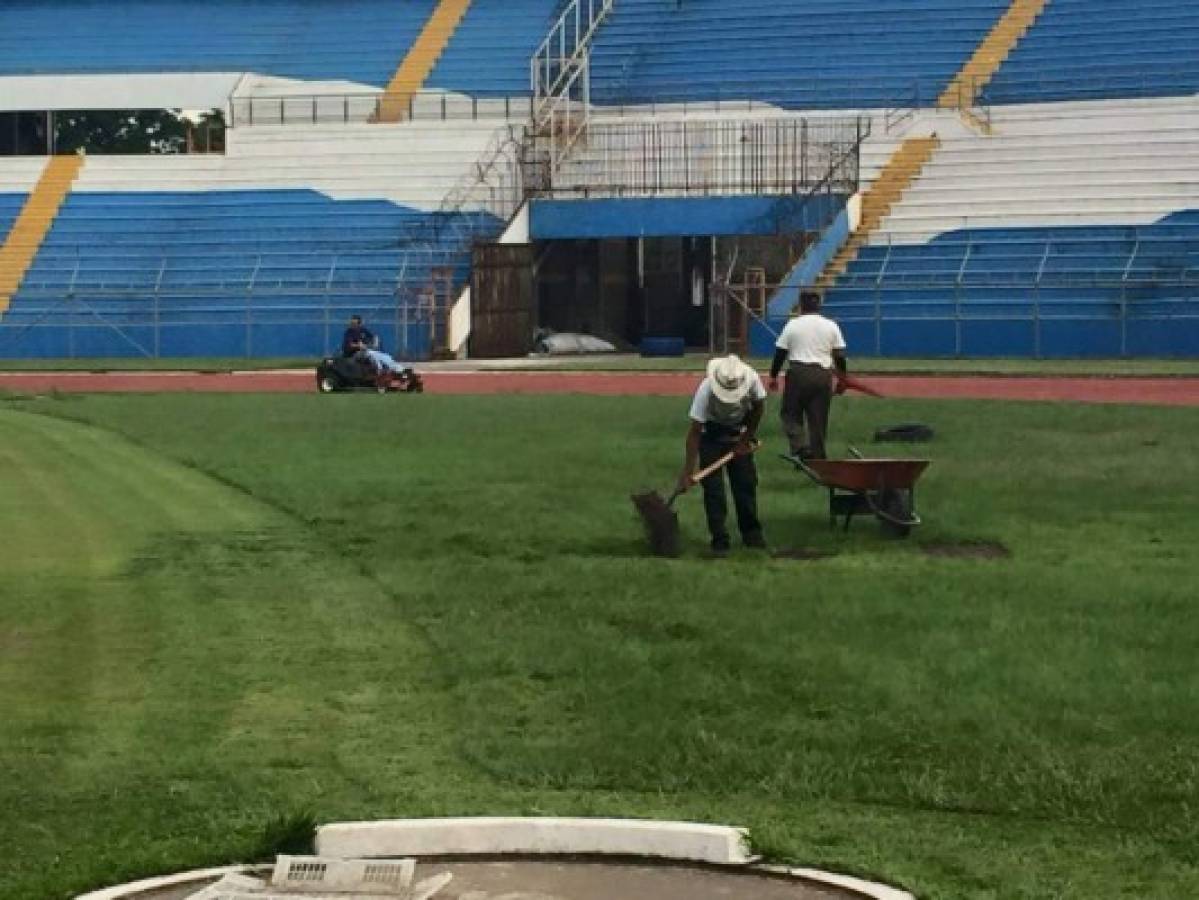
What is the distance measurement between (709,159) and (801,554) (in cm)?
4028

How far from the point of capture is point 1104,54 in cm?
5344

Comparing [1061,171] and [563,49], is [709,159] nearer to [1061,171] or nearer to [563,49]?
[563,49]

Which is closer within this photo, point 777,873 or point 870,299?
point 777,873

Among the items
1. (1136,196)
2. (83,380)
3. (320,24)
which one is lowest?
(83,380)

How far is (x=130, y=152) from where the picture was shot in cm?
6831

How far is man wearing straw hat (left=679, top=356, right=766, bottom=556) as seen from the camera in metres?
15.9

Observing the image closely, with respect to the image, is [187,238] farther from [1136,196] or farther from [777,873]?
[777,873]

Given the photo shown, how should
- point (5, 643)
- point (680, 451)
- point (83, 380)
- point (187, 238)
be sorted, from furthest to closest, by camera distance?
1. point (187, 238)
2. point (83, 380)
3. point (680, 451)
4. point (5, 643)

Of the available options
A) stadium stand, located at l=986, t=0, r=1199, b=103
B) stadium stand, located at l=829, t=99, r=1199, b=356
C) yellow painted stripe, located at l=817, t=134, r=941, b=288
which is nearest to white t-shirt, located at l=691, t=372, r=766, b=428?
stadium stand, located at l=829, t=99, r=1199, b=356

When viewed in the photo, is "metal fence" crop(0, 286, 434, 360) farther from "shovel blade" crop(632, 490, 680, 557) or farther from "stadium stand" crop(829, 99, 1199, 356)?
"shovel blade" crop(632, 490, 680, 557)

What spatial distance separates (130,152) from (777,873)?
63.4m

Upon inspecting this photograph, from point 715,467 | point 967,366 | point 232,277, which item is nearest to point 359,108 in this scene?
point 232,277

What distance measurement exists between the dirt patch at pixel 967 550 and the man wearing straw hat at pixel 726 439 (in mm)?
1240

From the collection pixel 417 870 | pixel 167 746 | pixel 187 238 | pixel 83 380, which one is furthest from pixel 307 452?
pixel 187 238
